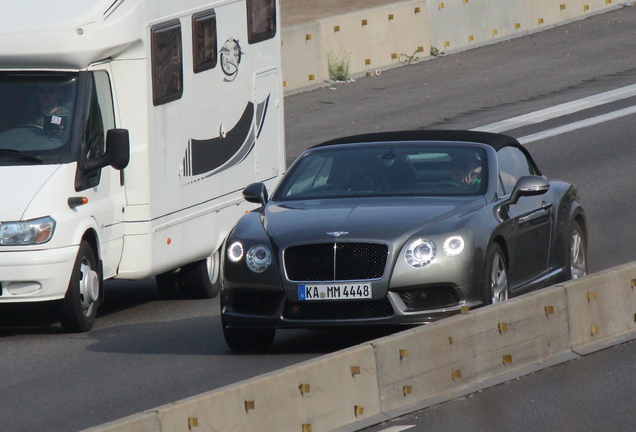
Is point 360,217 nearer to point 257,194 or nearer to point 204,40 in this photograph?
point 257,194

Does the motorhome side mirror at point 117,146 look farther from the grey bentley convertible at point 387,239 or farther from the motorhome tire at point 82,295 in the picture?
the grey bentley convertible at point 387,239

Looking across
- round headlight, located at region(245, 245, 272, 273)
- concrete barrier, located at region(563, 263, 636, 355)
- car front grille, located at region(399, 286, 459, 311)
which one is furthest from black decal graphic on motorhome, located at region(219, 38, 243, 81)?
concrete barrier, located at region(563, 263, 636, 355)

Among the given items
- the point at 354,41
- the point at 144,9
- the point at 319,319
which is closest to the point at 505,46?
the point at 354,41

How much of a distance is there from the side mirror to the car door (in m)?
2.99

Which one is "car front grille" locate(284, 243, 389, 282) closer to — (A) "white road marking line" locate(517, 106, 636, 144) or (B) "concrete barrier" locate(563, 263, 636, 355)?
(B) "concrete barrier" locate(563, 263, 636, 355)

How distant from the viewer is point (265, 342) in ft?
36.2

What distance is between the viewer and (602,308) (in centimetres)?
1059

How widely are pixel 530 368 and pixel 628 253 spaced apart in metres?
6.23

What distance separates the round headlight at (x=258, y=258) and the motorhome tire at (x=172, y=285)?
3814 mm

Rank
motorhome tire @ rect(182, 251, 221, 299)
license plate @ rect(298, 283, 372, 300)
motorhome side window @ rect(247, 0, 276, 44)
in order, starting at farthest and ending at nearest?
1. motorhome side window @ rect(247, 0, 276, 44)
2. motorhome tire @ rect(182, 251, 221, 299)
3. license plate @ rect(298, 283, 372, 300)

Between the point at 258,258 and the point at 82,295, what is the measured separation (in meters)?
2.20

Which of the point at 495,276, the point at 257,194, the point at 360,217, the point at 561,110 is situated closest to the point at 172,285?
the point at 257,194

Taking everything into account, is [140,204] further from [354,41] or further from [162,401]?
[354,41]

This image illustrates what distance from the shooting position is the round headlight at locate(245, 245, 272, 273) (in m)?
10.5
